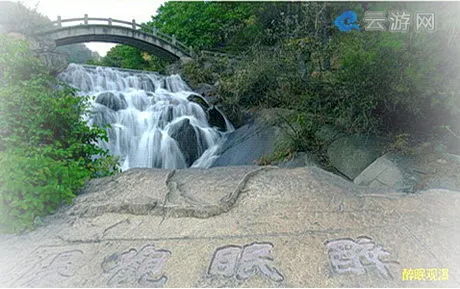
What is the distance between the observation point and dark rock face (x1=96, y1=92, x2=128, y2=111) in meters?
9.35

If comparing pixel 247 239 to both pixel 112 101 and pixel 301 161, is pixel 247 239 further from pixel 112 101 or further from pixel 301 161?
pixel 112 101

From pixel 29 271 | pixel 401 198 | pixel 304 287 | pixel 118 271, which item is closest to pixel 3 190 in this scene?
pixel 29 271

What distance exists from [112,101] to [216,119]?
3067 millimetres

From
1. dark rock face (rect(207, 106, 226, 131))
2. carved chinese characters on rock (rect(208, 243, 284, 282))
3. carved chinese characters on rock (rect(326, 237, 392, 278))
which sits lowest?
carved chinese characters on rock (rect(208, 243, 284, 282))

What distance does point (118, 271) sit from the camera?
87.2 inches

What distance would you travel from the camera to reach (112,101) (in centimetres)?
947

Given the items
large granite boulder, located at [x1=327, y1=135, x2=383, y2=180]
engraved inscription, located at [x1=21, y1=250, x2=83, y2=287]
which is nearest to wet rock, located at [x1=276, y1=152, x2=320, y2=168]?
large granite boulder, located at [x1=327, y1=135, x2=383, y2=180]

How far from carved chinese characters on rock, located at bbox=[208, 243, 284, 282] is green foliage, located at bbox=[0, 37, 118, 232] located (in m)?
1.76

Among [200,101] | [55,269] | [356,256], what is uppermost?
[200,101]

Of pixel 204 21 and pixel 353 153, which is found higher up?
pixel 204 21

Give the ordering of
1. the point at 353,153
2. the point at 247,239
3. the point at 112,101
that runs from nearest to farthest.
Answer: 1. the point at 247,239
2. the point at 353,153
3. the point at 112,101

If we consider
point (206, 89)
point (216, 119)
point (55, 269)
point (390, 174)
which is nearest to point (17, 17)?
point (206, 89)

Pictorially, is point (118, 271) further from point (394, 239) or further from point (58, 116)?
point (58, 116)

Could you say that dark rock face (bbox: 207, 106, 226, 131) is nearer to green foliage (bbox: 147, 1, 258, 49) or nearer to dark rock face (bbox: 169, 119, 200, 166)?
dark rock face (bbox: 169, 119, 200, 166)
